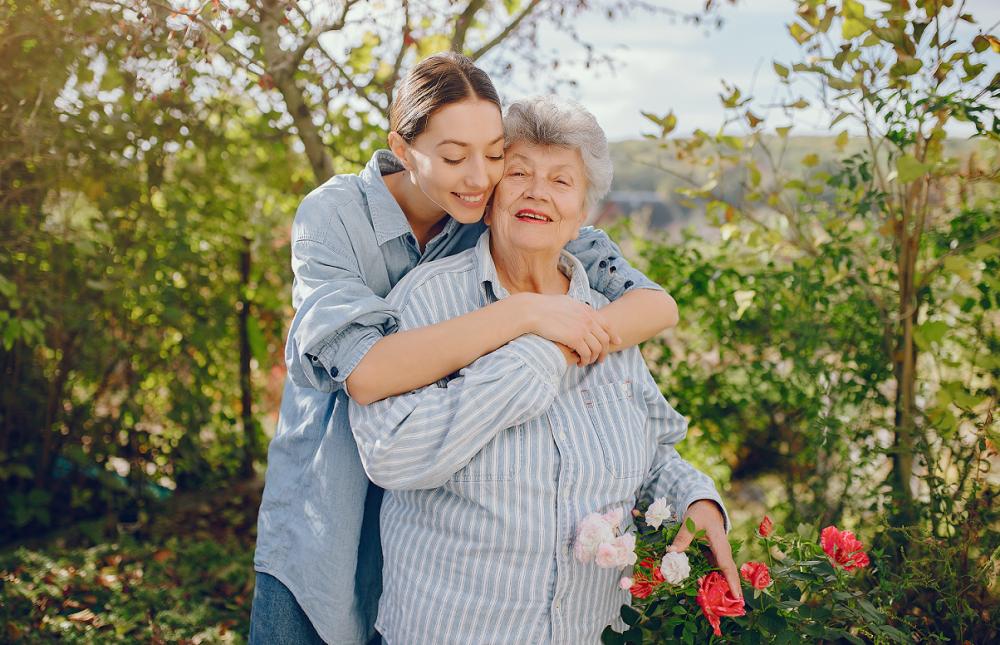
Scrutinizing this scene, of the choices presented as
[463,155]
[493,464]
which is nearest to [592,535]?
[493,464]

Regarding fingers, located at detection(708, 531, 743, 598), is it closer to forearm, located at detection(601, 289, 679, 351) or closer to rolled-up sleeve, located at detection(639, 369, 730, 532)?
rolled-up sleeve, located at detection(639, 369, 730, 532)

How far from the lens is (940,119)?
2926 mm

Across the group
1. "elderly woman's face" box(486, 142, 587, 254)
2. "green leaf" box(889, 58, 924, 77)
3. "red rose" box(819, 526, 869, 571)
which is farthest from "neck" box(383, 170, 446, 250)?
"green leaf" box(889, 58, 924, 77)

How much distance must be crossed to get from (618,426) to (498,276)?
1.66 ft

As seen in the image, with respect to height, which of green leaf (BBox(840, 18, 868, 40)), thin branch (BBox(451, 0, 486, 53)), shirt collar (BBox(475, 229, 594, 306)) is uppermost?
thin branch (BBox(451, 0, 486, 53))

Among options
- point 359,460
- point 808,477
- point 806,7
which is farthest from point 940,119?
point 359,460

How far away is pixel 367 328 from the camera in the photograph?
1.92m

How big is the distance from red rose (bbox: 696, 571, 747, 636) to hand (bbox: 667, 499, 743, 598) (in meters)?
0.08

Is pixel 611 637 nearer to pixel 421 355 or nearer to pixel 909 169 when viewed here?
pixel 421 355

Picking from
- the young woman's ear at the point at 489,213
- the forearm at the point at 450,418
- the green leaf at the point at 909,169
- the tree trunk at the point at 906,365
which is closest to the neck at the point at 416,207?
the young woman's ear at the point at 489,213

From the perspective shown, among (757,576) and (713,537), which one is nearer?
(757,576)

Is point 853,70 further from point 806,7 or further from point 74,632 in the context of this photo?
point 74,632

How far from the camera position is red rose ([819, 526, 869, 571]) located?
197cm

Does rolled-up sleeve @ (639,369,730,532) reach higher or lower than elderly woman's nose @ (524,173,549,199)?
lower
